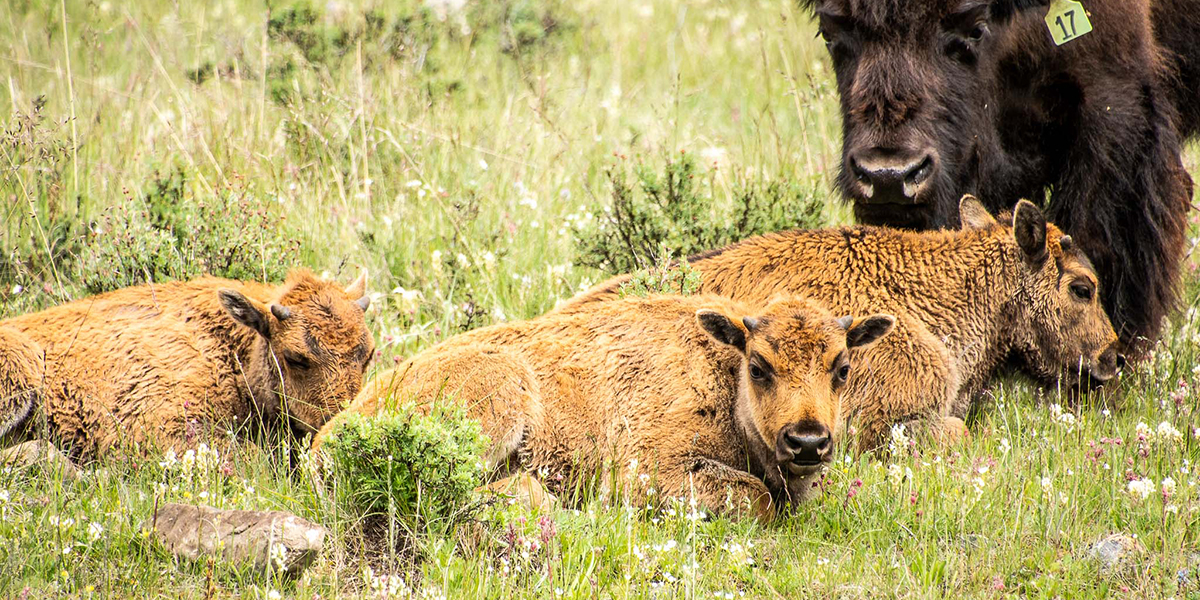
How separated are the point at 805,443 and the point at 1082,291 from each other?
89.9 inches

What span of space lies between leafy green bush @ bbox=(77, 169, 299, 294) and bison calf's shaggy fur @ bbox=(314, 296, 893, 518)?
1944 mm

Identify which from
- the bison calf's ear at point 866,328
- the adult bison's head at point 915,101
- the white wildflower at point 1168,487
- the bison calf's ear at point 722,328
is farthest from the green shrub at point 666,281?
the white wildflower at point 1168,487

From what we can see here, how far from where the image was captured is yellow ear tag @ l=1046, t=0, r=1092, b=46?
21.7 feet

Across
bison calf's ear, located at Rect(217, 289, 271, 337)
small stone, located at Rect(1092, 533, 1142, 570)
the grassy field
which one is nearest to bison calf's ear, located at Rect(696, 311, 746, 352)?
the grassy field

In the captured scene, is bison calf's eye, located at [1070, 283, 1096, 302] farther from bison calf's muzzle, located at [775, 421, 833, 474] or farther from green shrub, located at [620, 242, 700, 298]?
bison calf's muzzle, located at [775, 421, 833, 474]

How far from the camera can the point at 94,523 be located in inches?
186

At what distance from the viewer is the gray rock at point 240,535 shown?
4602mm

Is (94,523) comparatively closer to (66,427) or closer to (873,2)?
(66,427)

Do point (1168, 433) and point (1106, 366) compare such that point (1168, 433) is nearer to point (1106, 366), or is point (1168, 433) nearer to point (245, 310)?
point (1106, 366)

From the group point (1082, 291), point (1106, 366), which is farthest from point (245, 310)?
point (1106, 366)

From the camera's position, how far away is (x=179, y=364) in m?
6.05

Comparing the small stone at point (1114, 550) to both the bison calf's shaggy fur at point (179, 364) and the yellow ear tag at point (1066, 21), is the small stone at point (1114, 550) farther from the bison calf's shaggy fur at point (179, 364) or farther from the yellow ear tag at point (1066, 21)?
the bison calf's shaggy fur at point (179, 364)

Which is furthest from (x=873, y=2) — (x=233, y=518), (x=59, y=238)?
(x=59, y=238)

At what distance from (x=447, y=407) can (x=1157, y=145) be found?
4162 mm
